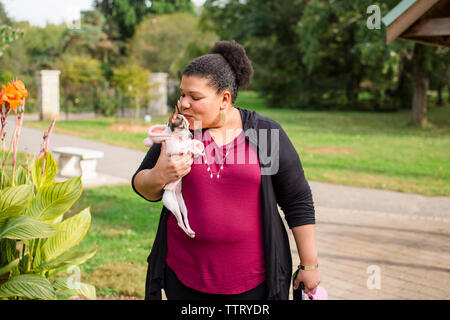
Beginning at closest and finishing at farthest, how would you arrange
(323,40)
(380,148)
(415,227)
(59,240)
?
(59,240), (415,227), (380,148), (323,40)

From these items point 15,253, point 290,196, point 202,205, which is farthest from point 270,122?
point 15,253

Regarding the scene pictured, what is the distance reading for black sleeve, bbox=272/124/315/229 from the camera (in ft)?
6.92

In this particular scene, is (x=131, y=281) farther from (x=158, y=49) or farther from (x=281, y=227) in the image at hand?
(x=158, y=49)

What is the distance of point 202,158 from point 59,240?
5.18 ft

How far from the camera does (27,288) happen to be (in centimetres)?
283

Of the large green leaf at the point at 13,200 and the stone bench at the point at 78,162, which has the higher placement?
the large green leaf at the point at 13,200

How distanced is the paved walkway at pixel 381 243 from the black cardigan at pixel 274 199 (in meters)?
2.47

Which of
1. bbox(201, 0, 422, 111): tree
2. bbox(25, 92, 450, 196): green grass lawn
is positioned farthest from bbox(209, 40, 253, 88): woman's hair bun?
bbox(201, 0, 422, 111): tree

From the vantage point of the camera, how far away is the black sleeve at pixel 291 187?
211cm

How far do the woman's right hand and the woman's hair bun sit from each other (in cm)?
45

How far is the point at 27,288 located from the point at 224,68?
1809 millimetres

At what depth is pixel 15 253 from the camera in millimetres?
3188

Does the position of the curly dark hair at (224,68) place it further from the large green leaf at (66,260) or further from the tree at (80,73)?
the tree at (80,73)

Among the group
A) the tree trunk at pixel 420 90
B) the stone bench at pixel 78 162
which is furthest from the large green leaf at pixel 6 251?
the tree trunk at pixel 420 90
